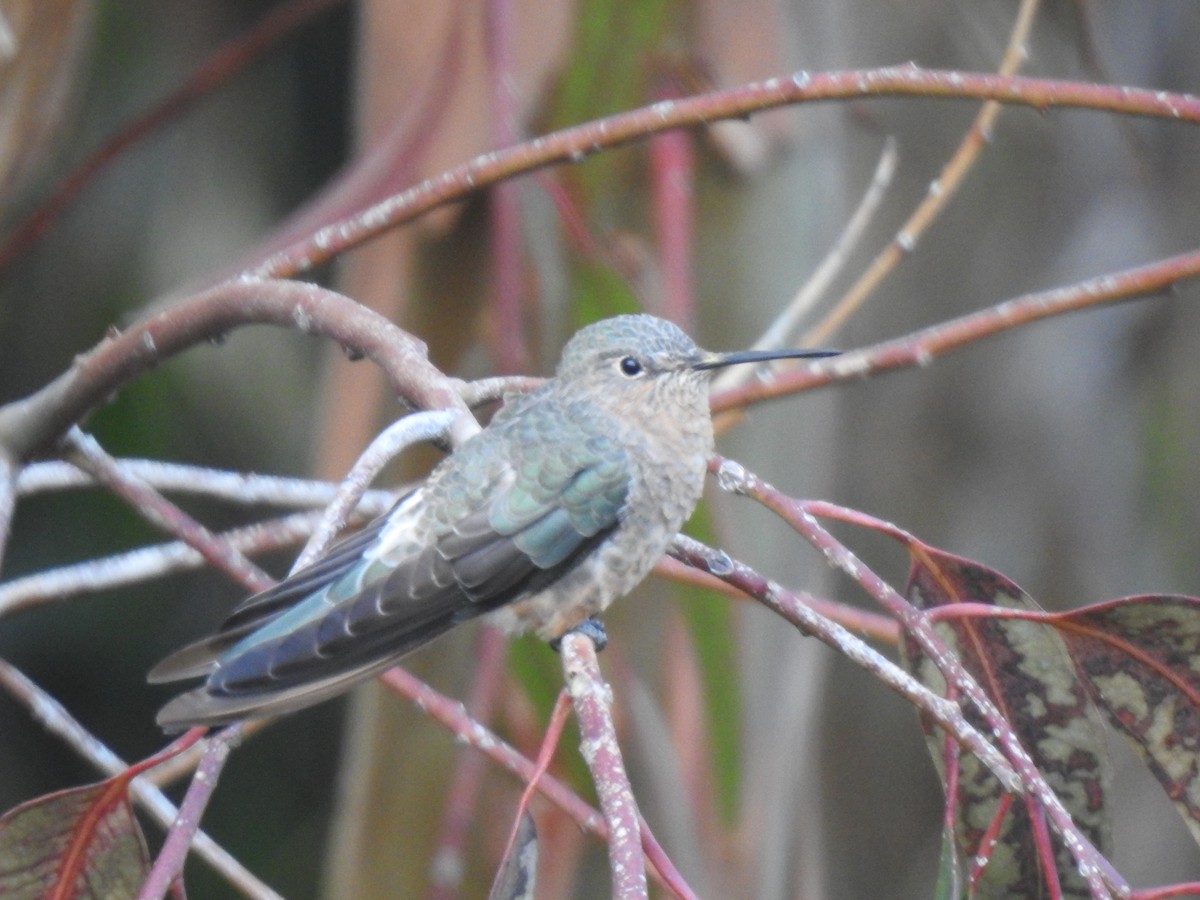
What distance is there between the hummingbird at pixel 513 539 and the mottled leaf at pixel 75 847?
0.09 m

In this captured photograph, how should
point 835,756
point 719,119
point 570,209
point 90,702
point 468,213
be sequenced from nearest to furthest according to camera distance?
point 719,119, point 570,209, point 468,213, point 90,702, point 835,756

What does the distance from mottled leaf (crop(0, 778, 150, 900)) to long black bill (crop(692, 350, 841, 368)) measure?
24.0 inches

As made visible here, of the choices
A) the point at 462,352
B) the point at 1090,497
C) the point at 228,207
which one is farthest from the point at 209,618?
the point at 1090,497

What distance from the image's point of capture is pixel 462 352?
183cm

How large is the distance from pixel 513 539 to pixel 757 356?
10.5 inches

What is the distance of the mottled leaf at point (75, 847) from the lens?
96 cm

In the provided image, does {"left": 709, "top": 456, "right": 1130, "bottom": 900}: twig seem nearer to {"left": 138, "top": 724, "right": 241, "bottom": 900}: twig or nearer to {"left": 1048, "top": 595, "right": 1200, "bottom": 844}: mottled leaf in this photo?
{"left": 1048, "top": 595, "right": 1200, "bottom": 844}: mottled leaf

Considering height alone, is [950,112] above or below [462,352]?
above

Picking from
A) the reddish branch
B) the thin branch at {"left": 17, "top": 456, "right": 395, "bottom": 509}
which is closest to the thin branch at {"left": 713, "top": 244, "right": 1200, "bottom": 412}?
the thin branch at {"left": 17, "top": 456, "right": 395, "bottom": 509}

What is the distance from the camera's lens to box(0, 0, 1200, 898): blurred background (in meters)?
1.77

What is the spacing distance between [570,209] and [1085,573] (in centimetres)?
180

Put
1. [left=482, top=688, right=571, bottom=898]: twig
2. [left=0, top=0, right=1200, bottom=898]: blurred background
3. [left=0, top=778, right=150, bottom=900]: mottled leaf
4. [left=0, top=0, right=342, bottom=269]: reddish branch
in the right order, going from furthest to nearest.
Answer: [left=0, top=0, right=342, bottom=269]: reddish branch, [left=0, top=0, right=1200, bottom=898]: blurred background, [left=0, top=778, right=150, bottom=900]: mottled leaf, [left=482, top=688, right=571, bottom=898]: twig

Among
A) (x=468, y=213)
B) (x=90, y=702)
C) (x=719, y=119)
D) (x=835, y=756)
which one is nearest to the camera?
(x=719, y=119)

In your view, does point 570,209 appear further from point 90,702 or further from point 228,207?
point 90,702
